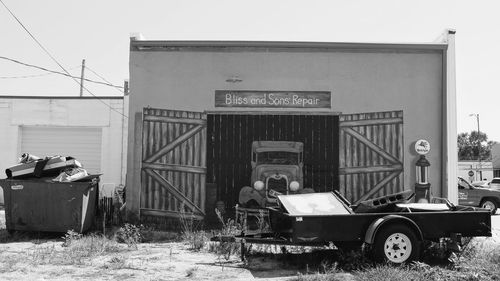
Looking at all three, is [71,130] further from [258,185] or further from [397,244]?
[397,244]

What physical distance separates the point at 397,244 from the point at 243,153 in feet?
17.8

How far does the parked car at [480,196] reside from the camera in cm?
2064

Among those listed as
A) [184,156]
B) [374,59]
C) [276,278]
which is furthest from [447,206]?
[184,156]

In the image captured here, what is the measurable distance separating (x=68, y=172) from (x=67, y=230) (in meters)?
1.33

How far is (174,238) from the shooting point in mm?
11328

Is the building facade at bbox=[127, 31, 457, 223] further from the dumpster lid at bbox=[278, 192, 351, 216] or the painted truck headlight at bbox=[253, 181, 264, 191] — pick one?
the dumpster lid at bbox=[278, 192, 351, 216]

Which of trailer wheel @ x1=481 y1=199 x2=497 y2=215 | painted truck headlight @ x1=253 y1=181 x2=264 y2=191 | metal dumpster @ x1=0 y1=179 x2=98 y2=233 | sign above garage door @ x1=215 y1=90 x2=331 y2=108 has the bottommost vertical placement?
trailer wheel @ x1=481 y1=199 x2=497 y2=215

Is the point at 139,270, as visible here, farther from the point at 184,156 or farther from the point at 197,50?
the point at 197,50

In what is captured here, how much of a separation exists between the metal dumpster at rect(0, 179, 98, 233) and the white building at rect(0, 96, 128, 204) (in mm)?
9995

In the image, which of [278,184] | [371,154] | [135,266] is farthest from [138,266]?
[371,154]

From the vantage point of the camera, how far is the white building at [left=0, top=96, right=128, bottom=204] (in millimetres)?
21141

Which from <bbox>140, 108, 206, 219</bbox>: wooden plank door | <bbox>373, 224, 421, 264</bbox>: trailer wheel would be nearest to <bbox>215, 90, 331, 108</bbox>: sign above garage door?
<bbox>140, 108, 206, 219</bbox>: wooden plank door

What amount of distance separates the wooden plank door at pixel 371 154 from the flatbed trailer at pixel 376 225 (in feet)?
12.4

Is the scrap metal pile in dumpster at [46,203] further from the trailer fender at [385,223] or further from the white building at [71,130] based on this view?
the white building at [71,130]
